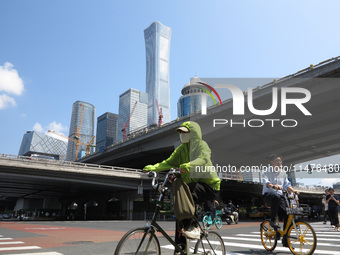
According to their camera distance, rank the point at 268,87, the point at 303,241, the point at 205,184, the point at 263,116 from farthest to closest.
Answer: the point at 263,116, the point at 268,87, the point at 303,241, the point at 205,184

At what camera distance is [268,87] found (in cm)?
2845

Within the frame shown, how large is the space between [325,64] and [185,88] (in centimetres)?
13826

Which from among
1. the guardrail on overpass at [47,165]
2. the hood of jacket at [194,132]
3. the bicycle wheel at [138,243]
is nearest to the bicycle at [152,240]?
the bicycle wheel at [138,243]

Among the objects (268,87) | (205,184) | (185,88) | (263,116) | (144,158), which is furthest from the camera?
(185,88)

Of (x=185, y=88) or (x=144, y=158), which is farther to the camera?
(x=185, y=88)

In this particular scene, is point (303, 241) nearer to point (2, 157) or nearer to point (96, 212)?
point (2, 157)

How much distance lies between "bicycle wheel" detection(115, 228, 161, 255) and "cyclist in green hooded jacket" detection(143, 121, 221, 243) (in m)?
0.37

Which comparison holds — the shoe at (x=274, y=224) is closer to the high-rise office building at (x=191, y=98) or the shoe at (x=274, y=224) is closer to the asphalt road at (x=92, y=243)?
the asphalt road at (x=92, y=243)

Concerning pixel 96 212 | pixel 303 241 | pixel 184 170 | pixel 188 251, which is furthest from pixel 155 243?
pixel 96 212

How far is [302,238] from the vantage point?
482cm

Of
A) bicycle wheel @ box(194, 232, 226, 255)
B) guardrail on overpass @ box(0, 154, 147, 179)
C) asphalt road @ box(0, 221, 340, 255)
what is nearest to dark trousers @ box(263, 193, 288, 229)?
asphalt road @ box(0, 221, 340, 255)

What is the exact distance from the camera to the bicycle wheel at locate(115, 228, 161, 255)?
124 inches

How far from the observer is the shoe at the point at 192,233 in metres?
3.49

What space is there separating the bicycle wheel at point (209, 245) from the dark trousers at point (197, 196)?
0.36 metres
